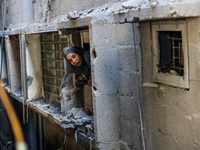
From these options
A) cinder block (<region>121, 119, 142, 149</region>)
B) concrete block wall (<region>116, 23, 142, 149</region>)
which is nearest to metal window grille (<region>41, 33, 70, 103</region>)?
concrete block wall (<region>116, 23, 142, 149</region>)

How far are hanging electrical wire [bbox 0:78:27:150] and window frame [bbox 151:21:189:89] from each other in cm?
826

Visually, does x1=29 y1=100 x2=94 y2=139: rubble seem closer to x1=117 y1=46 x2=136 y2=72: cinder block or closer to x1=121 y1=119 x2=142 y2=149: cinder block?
x1=121 y1=119 x2=142 y2=149: cinder block

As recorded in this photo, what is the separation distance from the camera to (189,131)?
3221 millimetres

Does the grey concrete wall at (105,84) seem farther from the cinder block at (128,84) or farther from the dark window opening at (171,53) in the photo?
the dark window opening at (171,53)

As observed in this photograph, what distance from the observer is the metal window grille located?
673cm

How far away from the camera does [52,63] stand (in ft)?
23.8

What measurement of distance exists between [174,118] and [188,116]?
23 centimetres

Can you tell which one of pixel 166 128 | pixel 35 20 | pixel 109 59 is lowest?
pixel 166 128

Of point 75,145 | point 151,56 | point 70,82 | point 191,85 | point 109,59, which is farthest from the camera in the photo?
point 75,145

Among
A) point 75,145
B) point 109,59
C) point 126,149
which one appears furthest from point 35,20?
point 126,149

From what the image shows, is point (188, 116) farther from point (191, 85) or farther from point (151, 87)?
point (151, 87)

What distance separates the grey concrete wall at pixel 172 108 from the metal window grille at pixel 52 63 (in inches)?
117

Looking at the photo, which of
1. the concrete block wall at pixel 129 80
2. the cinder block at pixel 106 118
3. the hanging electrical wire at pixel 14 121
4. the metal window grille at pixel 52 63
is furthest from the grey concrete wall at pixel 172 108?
the hanging electrical wire at pixel 14 121

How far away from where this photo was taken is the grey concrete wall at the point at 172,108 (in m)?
3.02
